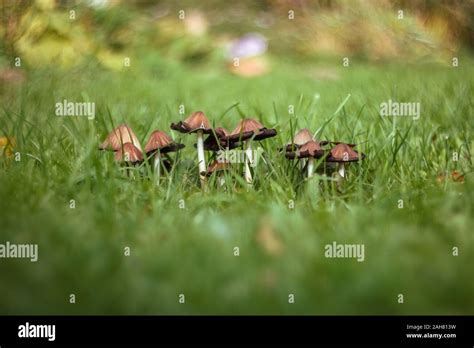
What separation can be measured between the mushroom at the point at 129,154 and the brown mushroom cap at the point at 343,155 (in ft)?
2.38

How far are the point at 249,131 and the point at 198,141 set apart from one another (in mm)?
204

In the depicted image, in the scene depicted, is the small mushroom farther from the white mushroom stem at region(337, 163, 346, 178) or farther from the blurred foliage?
the blurred foliage

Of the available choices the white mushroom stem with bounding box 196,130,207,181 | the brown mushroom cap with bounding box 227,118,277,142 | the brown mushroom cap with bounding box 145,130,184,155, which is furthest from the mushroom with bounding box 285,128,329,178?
the brown mushroom cap with bounding box 145,130,184,155

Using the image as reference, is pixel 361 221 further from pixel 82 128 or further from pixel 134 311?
pixel 82 128

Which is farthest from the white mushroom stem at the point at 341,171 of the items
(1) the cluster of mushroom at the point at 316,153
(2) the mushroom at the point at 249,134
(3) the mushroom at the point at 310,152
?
(2) the mushroom at the point at 249,134

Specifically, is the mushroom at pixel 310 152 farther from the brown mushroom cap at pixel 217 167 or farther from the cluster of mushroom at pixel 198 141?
the brown mushroom cap at pixel 217 167

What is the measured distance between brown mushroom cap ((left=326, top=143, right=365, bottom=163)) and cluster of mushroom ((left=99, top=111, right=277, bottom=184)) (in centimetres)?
23

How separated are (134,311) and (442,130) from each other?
2.03 m

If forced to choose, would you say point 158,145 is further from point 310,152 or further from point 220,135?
point 310,152

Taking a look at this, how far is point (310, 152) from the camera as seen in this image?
7.60 ft

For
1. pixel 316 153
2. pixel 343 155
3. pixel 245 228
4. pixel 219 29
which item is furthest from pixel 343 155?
pixel 219 29

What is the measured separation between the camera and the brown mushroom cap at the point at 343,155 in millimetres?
2330
